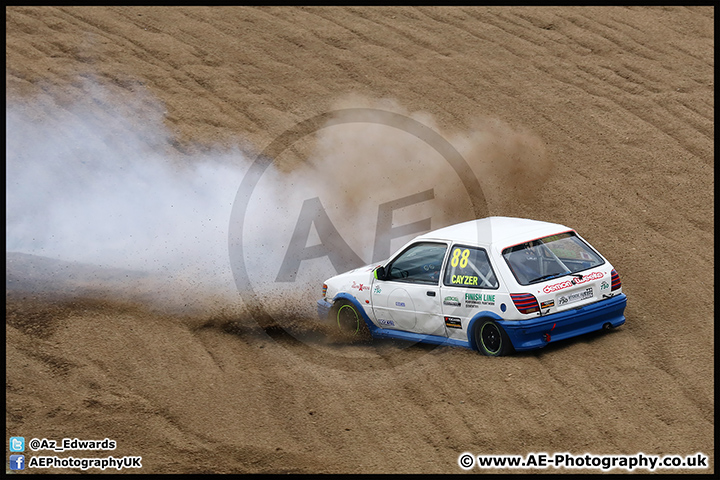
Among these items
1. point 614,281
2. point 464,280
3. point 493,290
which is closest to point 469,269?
point 464,280

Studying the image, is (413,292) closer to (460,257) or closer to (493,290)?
(460,257)

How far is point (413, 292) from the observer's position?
828cm

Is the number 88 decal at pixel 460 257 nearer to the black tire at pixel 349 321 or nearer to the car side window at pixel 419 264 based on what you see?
the car side window at pixel 419 264

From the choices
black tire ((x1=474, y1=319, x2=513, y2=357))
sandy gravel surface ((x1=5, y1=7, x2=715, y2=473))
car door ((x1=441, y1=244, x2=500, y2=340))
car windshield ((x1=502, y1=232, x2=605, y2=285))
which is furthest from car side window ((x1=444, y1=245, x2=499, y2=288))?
sandy gravel surface ((x1=5, y1=7, x2=715, y2=473))

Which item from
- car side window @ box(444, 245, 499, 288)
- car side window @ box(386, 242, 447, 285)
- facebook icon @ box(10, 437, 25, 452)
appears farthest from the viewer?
car side window @ box(386, 242, 447, 285)

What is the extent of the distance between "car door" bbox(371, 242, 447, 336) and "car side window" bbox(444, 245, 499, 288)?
16 cm

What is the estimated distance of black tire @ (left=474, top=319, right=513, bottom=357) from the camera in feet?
24.8

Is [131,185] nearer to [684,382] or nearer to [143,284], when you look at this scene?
[143,284]

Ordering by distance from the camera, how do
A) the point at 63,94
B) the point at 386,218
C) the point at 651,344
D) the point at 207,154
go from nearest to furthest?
the point at 651,344 → the point at 386,218 → the point at 207,154 → the point at 63,94

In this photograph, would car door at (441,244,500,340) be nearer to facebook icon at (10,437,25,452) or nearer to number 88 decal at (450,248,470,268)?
number 88 decal at (450,248,470,268)

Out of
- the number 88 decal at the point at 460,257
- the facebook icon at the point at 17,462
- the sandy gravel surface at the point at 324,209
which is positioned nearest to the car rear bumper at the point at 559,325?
the sandy gravel surface at the point at 324,209

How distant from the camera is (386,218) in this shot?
11953 millimetres

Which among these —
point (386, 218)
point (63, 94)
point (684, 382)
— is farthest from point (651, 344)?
point (63, 94)

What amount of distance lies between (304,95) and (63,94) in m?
4.43
